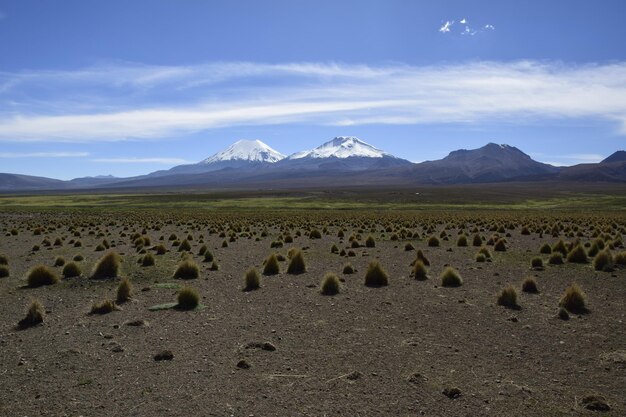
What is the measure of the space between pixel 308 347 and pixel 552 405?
4.10m

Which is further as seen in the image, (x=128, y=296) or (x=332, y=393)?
(x=128, y=296)

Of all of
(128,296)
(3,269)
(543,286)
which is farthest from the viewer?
(3,269)

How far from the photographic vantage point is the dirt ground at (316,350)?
675cm

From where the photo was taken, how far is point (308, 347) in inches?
362

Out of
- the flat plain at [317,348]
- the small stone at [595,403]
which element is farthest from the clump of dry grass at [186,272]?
the small stone at [595,403]

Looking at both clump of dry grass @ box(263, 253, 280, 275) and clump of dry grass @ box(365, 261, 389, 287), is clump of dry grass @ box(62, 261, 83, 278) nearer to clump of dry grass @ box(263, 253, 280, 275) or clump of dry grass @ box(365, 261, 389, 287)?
clump of dry grass @ box(263, 253, 280, 275)

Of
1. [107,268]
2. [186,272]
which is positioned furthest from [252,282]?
[107,268]

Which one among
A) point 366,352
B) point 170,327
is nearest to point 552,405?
point 366,352

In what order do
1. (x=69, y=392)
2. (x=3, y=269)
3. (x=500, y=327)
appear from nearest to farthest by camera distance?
(x=69, y=392), (x=500, y=327), (x=3, y=269)

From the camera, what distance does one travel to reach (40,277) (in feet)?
48.7

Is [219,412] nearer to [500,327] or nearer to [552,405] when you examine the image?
[552,405]

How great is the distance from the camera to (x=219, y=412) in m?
6.43

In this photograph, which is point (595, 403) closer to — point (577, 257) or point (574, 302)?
point (574, 302)

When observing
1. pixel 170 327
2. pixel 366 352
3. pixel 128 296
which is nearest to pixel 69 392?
pixel 170 327
